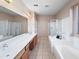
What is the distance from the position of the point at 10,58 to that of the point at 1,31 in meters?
1.29

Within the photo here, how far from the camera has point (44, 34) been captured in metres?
11.8

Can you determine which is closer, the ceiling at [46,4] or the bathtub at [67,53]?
the bathtub at [67,53]

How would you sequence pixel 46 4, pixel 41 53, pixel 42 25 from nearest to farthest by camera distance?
pixel 41 53
pixel 46 4
pixel 42 25

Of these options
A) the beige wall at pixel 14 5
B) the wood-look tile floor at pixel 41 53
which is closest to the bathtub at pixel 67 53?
the wood-look tile floor at pixel 41 53

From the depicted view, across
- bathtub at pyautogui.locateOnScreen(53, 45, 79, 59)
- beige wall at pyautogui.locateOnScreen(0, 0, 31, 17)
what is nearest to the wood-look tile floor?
bathtub at pyautogui.locateOnScreen(53, 45, 79, 59)

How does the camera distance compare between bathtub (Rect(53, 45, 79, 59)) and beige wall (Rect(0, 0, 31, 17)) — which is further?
bathtub (Rect(53, 45, 79, 59))

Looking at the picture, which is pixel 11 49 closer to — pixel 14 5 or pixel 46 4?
pixel 14 5

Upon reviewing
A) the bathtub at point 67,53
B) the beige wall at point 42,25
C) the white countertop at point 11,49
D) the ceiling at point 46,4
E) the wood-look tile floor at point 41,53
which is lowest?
the wood-look tile floor at point 41,53

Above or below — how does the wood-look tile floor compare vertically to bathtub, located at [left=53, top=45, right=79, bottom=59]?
below

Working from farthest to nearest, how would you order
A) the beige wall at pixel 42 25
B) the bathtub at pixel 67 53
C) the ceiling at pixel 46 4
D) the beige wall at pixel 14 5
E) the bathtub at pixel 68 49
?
the beige wall at pixel 42 25 < the ceiling at pixel 46 4 < the bathtub at pixel 68 49 < the bathtub at pixel 67 53 < the beige wall at pixel 14 5

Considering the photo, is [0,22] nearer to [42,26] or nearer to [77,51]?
[77,51]

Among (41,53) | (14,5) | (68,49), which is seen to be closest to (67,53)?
(68,49)

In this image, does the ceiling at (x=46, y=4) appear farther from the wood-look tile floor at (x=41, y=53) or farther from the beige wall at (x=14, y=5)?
the wood-look tile floor at (x=41, y=53)

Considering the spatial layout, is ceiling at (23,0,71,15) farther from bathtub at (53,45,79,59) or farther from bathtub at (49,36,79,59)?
bathtub at (53,45,79,59)
